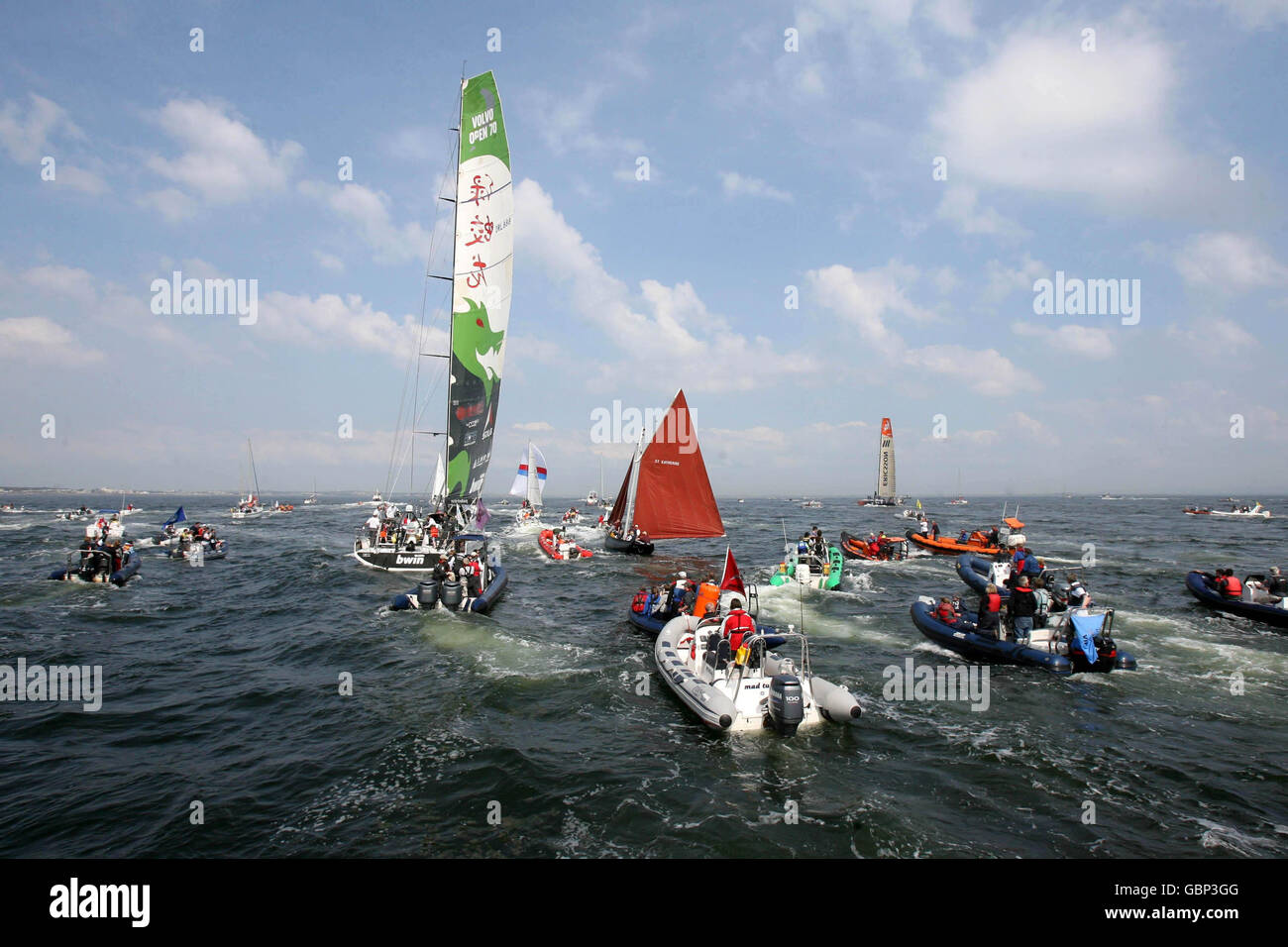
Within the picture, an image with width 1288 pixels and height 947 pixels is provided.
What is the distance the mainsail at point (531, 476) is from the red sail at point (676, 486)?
4297 cm

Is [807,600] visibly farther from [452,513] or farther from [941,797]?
[452,513]

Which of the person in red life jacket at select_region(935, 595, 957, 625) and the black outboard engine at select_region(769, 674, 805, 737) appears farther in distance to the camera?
the person in red life jacket at select_region(935, 595, 957, 625)

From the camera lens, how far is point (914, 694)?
14.9m

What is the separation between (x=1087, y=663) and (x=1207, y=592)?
1305 centimetres

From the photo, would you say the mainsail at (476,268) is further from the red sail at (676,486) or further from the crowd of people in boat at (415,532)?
the red sail at (676,486)

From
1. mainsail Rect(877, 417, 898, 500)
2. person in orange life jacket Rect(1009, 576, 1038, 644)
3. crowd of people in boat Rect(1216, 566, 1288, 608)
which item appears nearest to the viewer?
person in orange life jacket Rect(1009, 576, 1038, 644)

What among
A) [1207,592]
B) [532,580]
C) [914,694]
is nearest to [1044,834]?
[914,694]

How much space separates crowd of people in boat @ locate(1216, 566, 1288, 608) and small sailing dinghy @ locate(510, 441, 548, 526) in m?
60.6

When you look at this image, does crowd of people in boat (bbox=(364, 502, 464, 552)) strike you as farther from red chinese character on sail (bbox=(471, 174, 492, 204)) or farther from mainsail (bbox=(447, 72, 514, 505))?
red chinese character on sail (bbox=(471, 174, 492, 204))

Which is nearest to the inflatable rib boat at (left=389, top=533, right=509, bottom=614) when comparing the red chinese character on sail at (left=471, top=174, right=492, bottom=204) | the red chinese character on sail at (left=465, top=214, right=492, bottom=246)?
the red chinese character on sail at (left=465, top=214, right=492, bottom=246)

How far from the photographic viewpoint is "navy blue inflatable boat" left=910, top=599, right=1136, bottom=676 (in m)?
15.6

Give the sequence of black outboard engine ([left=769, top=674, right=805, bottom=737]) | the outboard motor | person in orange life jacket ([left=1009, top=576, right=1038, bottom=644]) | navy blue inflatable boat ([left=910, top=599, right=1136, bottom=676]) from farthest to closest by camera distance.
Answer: the outboard motor < person in orange life jacket ([left=1009, top=576, right=1038, bottom=644]) < navy blue inflatable boat ([left=910, top=599, right=1136, bottom=676]) < black outboard engine ([left=769, top=674, right=805, bottom=737])

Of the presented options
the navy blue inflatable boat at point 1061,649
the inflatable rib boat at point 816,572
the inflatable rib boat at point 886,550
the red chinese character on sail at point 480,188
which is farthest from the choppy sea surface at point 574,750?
the red chinese character on sail at point 480,188
